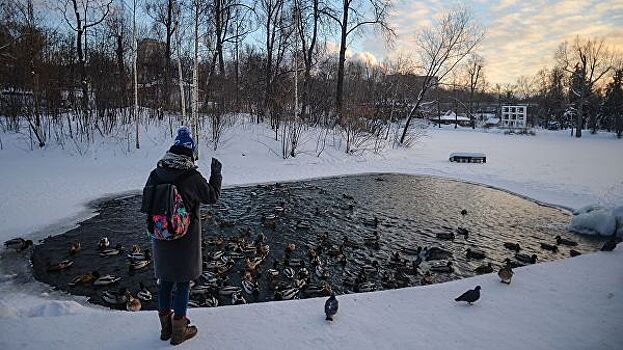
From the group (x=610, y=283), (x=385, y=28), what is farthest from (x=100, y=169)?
(x=385, y=28)

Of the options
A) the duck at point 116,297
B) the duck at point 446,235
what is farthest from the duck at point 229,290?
the duck at point 446,235

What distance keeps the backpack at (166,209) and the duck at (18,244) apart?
582 cm

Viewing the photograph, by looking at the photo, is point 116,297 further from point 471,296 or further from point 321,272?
point 471,296

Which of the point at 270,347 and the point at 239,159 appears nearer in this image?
the point at 270,347

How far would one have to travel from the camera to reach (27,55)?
17.8 meters

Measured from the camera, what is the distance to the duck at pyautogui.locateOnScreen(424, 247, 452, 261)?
7.93m

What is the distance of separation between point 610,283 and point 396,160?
16749mm

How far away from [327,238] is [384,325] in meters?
4.40

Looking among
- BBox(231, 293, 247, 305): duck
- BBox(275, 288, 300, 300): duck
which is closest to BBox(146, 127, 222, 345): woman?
BBox(231, 293, 247, 305): duck

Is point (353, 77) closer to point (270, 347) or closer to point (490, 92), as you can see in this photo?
point (270, 347)

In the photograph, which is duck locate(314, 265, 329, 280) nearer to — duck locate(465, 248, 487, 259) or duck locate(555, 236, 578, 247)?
duck locate(465, 248, 487, 259)

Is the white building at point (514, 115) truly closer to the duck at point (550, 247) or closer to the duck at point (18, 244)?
the duck at point (550, 247)

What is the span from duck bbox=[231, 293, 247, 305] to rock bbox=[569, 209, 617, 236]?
29.3 ft

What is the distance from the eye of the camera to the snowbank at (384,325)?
13.6ft
